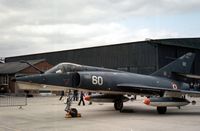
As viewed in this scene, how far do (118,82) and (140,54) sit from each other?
1089 inches

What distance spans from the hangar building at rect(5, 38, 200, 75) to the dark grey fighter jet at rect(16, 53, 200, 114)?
2210 centimetres

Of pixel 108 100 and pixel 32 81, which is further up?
pixel 32 81

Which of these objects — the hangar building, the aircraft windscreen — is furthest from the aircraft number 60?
the hangar building

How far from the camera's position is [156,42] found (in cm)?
A: 4231

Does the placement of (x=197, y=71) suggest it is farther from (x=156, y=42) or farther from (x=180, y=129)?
(x=180, y=129)

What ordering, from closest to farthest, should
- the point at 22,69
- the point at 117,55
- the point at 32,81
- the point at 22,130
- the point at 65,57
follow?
the point at 22,130 < the point at 32,81 < the point at 22,69 < the point at 117,55 < the point at 65,57

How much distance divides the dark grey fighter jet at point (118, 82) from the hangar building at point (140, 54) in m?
22.1

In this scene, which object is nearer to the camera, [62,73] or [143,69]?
[62,73]

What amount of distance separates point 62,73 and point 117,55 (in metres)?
32.3

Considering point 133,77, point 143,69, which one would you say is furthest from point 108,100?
point 143,69

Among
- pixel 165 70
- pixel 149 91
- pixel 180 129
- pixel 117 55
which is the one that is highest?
pixel 117 55

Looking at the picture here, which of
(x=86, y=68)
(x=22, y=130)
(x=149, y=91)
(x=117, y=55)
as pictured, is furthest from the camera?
(x=117, y=55)

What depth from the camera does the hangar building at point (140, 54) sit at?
42594 mm

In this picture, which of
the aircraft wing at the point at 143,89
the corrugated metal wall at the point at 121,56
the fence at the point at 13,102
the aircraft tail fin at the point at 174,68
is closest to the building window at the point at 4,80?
the fence at the point at 13,102
